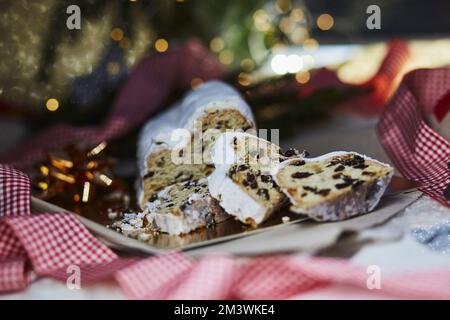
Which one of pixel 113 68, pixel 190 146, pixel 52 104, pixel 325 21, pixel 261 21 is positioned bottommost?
pixel 190 146

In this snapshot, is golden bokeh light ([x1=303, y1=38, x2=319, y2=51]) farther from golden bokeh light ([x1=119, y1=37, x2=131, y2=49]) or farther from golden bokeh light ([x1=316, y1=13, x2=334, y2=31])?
golden bokeh light ([x1=119, y1=37, x2=131, y2=49])

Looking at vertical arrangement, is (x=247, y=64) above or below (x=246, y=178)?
above

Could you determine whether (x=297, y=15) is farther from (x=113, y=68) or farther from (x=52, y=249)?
(x=52, y=249)

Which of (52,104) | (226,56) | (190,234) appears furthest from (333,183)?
(226,56)

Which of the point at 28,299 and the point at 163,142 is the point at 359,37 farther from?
the point at 28,299

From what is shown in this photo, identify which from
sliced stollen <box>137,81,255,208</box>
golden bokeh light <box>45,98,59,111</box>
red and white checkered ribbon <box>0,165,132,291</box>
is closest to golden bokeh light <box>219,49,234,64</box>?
golden bokeh light <box>45,98,59,111</box>

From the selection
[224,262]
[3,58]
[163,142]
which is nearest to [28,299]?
[224,262]
